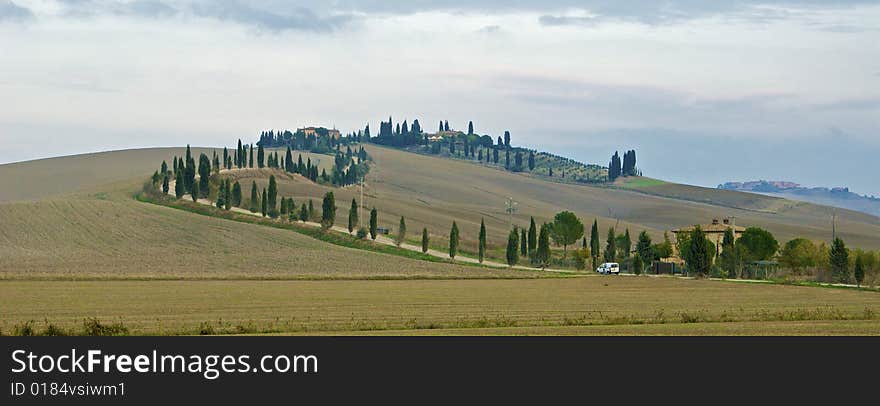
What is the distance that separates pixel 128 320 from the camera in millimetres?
42969

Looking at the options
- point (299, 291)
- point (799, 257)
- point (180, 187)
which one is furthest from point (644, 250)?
point (180, 187)

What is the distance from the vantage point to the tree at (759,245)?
118600 millimetres

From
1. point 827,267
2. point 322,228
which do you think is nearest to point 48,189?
point 322,228

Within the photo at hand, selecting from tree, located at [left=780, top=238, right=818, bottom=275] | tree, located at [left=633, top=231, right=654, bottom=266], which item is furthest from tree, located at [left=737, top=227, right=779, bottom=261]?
tree, located at [left=633, top=231, right=654, bottom=266]

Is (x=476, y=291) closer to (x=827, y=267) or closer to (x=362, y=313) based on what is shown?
(x=362, y=313)

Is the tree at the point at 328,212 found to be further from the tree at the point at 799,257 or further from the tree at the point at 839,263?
the tree at the point at 839,263

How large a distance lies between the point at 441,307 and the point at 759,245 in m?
73.6

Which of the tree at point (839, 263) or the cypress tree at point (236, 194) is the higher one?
the cypress tree at point (236, 194)

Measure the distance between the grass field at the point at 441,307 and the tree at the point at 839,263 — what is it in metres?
15.9

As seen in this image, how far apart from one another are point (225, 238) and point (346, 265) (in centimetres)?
2248

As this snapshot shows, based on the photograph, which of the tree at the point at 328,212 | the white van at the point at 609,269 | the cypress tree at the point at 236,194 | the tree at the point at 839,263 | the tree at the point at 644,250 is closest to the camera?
the tree at the point at 839,263

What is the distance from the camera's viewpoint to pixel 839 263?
93.9 metres

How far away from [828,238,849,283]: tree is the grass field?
15.9m

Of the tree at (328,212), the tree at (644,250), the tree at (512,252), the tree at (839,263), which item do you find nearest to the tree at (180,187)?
the tree at (328,212)
